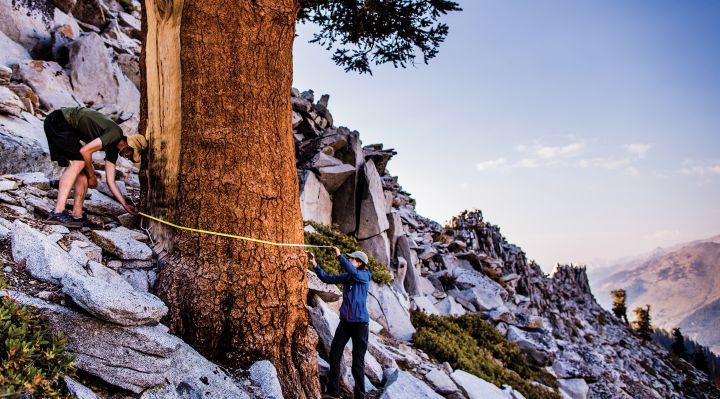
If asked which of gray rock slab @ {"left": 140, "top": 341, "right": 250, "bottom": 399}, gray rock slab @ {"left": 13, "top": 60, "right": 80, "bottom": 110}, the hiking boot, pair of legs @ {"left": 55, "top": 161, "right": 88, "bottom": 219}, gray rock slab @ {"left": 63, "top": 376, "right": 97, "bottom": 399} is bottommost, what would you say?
gray rock slab @ {"left": 140, "top": 341, "right": 250, "bottom": 399}

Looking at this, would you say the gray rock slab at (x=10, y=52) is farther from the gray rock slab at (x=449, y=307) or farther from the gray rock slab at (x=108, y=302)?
the gray rock slab at (x=449, y=307)

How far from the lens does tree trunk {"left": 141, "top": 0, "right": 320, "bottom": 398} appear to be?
460 centimetres

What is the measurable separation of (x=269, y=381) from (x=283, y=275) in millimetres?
1179

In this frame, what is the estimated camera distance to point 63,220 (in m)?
5.00

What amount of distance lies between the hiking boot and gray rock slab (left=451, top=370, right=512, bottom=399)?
716 cm

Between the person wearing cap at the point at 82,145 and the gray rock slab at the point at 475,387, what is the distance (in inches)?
266

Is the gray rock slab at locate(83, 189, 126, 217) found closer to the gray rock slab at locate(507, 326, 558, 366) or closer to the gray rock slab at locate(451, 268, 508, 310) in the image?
the gray rock slab at locate(507, 326, 558, 366)

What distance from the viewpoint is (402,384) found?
20.9 ft

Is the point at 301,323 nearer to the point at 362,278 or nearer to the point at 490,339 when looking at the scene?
the point at 362,278

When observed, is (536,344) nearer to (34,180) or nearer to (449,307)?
(449,307)

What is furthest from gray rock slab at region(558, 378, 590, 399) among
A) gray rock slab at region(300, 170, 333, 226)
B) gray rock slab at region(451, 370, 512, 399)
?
gray rock slab at region(300, 170, 333, 226)

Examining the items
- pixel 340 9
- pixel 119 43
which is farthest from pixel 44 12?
pixel 340 9

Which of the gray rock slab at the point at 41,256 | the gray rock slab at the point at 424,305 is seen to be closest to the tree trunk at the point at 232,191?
the gray rock slab at the point at 41,256

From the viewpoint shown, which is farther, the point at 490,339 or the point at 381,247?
the point at 381,247
